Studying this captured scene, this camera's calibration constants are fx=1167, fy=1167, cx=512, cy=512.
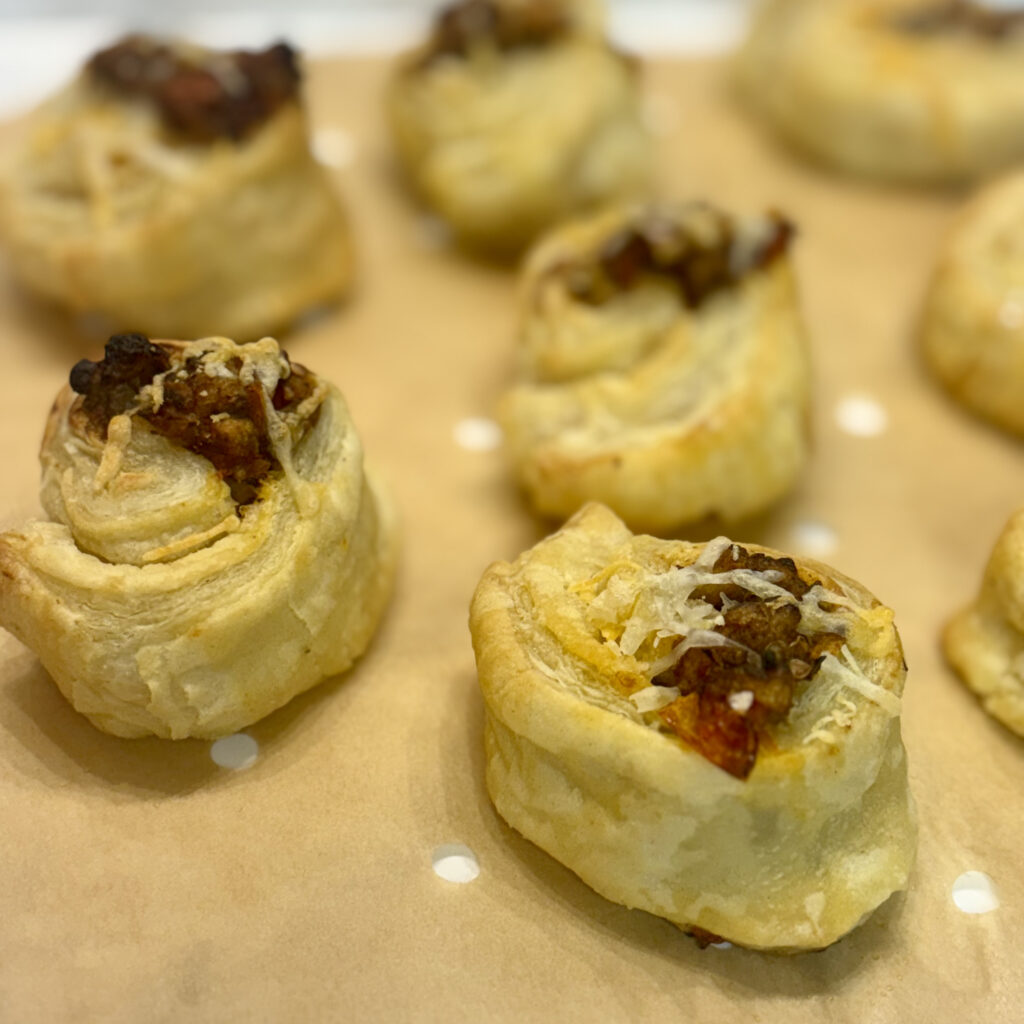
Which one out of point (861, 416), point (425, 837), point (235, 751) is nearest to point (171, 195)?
point (235, 751)

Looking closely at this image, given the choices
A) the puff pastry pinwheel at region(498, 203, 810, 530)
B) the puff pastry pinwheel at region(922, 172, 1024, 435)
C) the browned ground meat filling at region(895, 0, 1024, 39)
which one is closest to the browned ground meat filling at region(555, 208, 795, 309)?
the puff pastry pinwheel at region(498, 203, 810, 530)

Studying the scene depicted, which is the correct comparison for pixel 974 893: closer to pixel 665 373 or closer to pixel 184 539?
pixel 665 373

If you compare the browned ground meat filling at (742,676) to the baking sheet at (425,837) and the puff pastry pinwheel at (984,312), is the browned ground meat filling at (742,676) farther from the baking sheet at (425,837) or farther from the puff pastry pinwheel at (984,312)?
the puff pastry pinwheel at (984,312)

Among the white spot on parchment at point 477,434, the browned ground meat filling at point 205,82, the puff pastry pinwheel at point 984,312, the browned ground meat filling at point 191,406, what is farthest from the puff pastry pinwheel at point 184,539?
the puff pastry pinwheel at point 984,312

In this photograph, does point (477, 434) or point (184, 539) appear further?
point (477, 434)

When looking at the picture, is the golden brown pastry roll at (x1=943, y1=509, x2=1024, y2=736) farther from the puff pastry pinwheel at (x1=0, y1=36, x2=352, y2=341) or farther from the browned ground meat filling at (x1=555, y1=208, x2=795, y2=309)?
the puff pastry pinwheel at (x1=0, y1=36, x2=352, y2=341)

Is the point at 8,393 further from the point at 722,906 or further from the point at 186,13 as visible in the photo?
the point at 186,13

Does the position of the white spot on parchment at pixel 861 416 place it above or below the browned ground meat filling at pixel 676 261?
below
